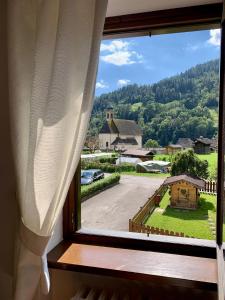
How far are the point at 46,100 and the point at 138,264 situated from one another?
0.81 metres

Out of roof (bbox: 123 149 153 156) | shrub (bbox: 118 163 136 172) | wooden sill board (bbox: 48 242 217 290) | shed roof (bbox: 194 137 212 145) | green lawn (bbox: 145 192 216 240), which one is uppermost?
shed roof (bbox: 194 137 212 145)

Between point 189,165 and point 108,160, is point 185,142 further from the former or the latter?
point 108,160

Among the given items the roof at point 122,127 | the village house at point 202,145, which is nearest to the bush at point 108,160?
the roof at point 122,127

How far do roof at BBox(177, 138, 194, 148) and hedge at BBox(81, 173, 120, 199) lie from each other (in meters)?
0.37

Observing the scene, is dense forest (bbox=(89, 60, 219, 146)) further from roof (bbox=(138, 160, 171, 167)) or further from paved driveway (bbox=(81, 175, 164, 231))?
paved driveway (bbox=(81, 175, 164, 231))

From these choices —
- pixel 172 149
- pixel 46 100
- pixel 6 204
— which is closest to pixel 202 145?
pixel 172 149

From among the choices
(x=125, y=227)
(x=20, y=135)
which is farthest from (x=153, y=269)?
(x=20, y=135)

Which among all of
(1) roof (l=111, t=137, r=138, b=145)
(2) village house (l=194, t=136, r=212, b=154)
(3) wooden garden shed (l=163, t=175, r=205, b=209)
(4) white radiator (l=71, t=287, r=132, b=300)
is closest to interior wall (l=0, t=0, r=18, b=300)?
(4) white radiator (l=71, t=287, r=132, b=300)

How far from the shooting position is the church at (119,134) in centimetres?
140

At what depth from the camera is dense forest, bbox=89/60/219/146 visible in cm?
130

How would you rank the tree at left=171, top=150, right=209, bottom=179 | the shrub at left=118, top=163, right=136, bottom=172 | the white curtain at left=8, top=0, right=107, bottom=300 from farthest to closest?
the shrub at left=118, top=163, right=136, bottom=172 → the tree at left=171, top=150, right=209, bottom=179 → the white curtain at left=8, top=0, right=107, bottom=300

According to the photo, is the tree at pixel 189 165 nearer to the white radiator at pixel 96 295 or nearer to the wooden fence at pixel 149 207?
the wooden fence at pixel 149 207

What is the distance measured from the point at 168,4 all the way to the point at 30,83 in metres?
0.78

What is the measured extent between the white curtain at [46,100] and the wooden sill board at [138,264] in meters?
0.29
